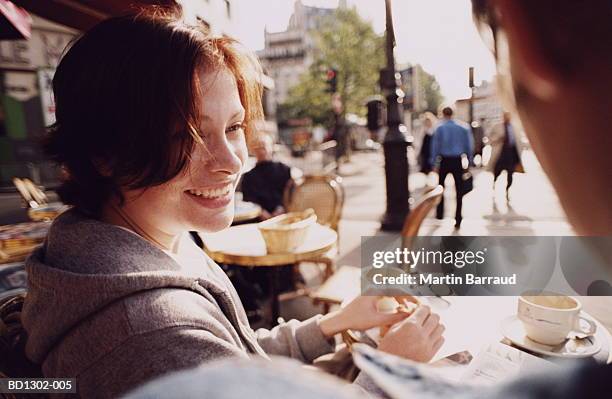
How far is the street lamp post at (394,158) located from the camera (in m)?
6.11

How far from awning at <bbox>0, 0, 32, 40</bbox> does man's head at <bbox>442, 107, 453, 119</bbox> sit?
5.74 m

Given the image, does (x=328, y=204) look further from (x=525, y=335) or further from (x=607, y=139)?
(x=607, y=139)

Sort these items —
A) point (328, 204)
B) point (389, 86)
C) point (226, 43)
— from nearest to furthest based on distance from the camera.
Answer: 1. point (226, 43)
2. point (328, 204)
3. point (389, 86)

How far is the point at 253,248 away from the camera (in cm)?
258

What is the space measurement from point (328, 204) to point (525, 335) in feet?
9.79

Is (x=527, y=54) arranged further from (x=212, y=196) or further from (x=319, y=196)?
(x=319, y=196)

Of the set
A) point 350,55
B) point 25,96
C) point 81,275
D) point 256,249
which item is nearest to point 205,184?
point 81,275

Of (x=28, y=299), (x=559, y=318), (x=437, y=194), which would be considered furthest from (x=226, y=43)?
(x=437, y=194)

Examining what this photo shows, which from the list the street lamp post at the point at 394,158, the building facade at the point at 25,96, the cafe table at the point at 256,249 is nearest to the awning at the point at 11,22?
the cafe table at the point at 256,249

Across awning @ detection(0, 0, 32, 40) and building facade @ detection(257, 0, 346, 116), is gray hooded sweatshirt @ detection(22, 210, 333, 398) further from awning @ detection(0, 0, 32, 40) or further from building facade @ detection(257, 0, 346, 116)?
building facade @ detection(257, 0, 346, 116)

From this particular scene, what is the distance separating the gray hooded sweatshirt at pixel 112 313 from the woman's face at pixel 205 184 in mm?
143

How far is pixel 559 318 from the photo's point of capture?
0.98m

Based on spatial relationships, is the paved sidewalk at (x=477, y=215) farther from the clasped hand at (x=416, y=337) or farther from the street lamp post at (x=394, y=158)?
the clasped hand at (x=416, y=337)

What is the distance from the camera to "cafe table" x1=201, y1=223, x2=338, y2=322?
2.40m
